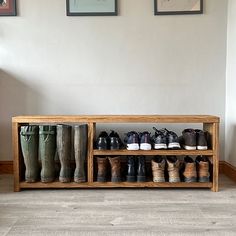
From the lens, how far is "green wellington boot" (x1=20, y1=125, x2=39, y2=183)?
2.07m

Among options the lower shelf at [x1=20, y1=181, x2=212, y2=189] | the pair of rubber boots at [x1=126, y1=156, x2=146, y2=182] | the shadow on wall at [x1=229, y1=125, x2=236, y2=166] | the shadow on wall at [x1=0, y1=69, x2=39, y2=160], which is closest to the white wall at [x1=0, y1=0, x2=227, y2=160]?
the shadow on wall at [x1=0, y1=69, x2=39, y2=160]

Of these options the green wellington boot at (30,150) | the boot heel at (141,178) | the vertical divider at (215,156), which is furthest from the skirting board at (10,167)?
the boot heel at (141,178)

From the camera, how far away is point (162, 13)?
98.4 inches

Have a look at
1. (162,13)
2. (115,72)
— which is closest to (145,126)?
(115,72)

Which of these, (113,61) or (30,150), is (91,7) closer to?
(113,61)

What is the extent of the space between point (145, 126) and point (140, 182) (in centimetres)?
59

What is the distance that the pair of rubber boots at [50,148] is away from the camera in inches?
81.9

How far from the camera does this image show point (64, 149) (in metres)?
2.10

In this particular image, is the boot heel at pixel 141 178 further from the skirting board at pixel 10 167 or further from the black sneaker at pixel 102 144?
the skirting board at pixel 10 167

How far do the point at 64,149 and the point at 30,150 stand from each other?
0.24m

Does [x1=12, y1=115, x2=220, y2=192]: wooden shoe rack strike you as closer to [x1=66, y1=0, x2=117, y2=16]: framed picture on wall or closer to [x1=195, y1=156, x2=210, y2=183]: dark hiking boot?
[x1=195, y1=156, x2=210, y2=183]: dark hiking boot

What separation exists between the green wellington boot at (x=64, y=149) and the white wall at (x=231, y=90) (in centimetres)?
134

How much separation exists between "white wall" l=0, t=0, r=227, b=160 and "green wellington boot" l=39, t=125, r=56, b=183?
50cm

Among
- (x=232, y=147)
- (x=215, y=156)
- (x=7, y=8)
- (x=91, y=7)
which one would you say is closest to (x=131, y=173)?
(x=215, y=156)
